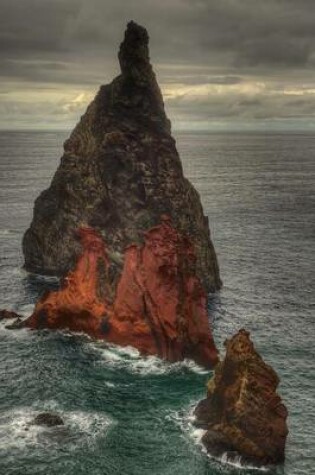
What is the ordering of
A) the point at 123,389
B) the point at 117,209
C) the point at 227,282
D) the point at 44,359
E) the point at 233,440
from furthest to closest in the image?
the point at 227,282
the point at 117,209
the point at 44,359
the point at 123,389
the point at 233,440

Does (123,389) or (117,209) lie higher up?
(117,209)

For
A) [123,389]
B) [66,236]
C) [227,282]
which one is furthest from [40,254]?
[123,389]

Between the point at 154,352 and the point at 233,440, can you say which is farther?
the point at 154,352

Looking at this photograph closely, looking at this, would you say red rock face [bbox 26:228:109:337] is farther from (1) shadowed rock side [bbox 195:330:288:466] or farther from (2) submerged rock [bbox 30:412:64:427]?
(1) shadowed rock side [bbox 195:330:288:466]

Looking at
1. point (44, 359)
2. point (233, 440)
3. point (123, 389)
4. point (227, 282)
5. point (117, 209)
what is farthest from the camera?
point (227, 282)

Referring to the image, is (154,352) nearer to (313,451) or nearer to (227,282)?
(313,451)

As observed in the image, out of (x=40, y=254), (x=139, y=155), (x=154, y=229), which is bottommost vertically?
(x=40, y=254)

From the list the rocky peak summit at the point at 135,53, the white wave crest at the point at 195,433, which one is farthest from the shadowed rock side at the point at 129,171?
the white wave crest at the point at 195,433
